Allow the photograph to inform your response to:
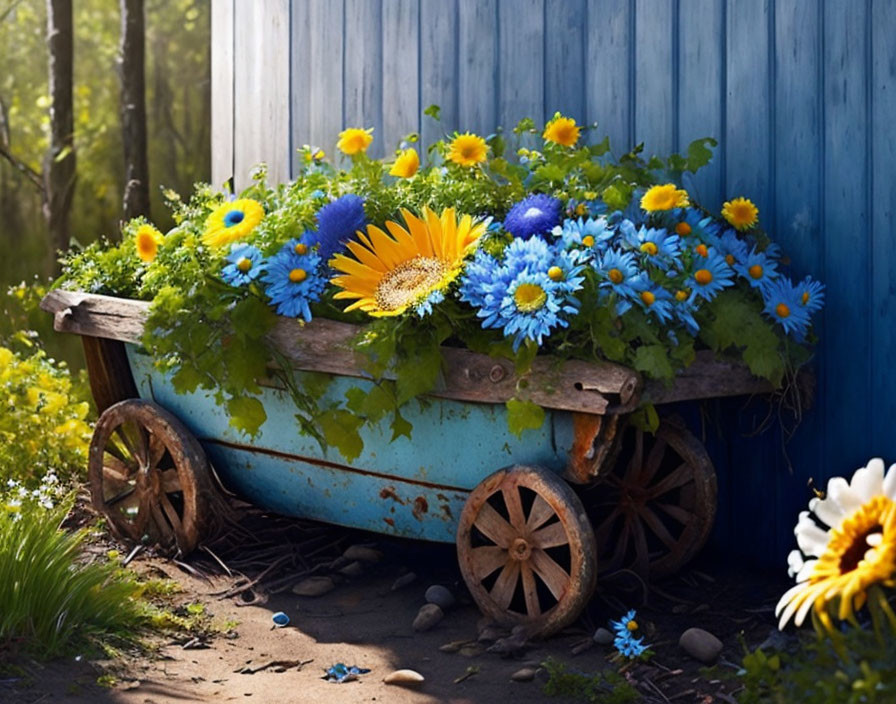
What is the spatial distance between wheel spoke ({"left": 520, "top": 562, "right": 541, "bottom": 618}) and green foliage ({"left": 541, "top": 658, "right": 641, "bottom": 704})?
31 centimetres

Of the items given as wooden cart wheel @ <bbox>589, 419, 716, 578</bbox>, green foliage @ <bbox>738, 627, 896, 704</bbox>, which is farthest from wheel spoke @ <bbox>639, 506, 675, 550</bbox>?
green foliage @ <bbox>738, 627, 896, 704</bbox>

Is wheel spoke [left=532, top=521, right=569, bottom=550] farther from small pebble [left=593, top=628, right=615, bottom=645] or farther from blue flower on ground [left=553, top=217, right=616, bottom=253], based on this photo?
blue flower on ground [left=553, top=217, right=616, bottom=253]

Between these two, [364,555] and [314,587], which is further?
[364,555]

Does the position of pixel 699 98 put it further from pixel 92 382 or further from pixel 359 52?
pixel 92 382

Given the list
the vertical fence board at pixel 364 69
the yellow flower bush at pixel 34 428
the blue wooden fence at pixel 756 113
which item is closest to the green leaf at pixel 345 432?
the blue wooden fence at pixel 756 113

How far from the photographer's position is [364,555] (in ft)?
15.0

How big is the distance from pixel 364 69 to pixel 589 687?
10.0ft

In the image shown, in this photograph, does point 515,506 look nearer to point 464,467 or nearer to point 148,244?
A: point 464,467

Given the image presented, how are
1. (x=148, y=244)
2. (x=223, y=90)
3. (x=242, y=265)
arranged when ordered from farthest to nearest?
(x=223, y=90)
(x=148, y=244)
(x=242, y=265)

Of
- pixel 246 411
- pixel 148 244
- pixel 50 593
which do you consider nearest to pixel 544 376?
pixel 246 411

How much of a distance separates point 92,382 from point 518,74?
1924mm

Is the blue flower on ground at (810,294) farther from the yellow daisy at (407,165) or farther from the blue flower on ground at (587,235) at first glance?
the yellow daisy at (407,165)

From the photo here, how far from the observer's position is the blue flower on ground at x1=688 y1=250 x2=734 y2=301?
379 centimetres

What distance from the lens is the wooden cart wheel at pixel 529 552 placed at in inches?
145
